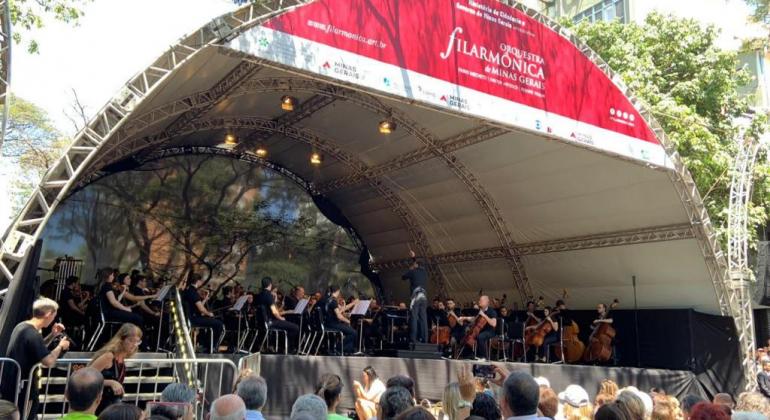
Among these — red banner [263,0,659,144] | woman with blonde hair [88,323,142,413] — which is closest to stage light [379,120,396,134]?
red banner [263,0,659,144]

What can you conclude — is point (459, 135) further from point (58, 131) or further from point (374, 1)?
point (58, 131)

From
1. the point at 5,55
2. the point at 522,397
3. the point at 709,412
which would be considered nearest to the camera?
the point at 522,397

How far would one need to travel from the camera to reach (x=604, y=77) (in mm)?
10531

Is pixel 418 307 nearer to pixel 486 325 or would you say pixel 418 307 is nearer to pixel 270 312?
pixel 486 325

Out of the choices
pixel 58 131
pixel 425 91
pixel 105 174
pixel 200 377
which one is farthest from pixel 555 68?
pixel 58 131

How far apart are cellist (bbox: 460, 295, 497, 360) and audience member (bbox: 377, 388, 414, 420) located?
25.6 feet

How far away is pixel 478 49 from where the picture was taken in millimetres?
9367

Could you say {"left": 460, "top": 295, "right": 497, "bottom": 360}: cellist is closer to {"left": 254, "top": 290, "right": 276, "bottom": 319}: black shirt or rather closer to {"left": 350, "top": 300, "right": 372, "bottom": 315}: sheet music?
{"left": 350, "top": 300, "right": 372, "bottom": 315}: sheet music

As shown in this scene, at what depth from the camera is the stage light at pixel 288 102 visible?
39.5ft

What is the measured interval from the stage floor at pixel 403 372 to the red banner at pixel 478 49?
403 cm

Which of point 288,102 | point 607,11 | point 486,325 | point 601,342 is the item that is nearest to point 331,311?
point 486,325

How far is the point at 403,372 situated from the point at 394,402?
251 inches

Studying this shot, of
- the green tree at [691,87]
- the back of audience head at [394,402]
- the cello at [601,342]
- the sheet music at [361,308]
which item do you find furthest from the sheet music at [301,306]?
the green tree at [691,87]

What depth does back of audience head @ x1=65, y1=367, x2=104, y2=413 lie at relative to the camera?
3.05m
